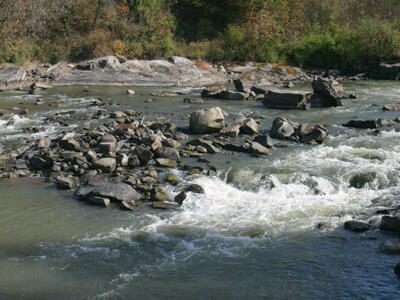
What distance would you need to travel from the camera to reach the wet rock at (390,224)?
7.54 m

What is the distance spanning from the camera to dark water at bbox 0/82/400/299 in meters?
6.09

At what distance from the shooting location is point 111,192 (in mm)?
8945

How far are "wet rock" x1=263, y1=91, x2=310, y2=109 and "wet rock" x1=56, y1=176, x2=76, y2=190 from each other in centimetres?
959

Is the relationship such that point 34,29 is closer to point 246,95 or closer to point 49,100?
point 49,100

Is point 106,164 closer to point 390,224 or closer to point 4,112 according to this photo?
point 390,224

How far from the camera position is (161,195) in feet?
29.8

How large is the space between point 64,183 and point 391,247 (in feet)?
20.4

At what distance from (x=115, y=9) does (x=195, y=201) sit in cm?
2430

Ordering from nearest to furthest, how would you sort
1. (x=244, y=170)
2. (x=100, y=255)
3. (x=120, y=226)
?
1. (x=100, y=255)
2. (x=120, y=226)
3. (x=244, y=170)

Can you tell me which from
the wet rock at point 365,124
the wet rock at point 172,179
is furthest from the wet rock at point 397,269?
the wet rock at point 365,124

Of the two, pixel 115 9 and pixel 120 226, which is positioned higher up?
pixel 115 9

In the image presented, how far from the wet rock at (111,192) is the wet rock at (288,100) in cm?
934

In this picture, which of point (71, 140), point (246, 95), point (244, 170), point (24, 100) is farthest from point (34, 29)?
point (244, 170)

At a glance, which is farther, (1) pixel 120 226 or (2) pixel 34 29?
(2) pixel 34 29
